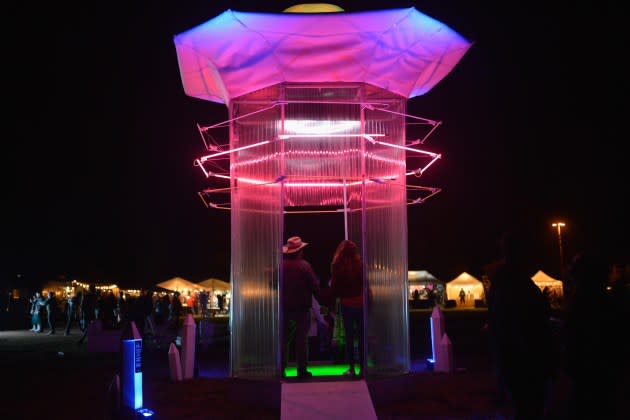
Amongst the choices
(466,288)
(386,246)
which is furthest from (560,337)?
(466,288)

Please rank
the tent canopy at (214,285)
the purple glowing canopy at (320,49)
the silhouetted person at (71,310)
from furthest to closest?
1. the tent canopy at (214,285)
2. the silhouetted person at (71,310)
3. the purple glowing canopy at (320,49)

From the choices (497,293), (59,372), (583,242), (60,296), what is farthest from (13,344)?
(583,242)

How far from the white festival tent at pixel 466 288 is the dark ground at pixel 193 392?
4135 cm

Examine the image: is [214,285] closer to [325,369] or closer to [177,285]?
[177,285]

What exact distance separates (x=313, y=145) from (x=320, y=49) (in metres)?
1.64

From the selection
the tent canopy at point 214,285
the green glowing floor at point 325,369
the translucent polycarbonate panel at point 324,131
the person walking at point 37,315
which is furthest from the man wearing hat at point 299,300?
the tent canopy at point 214,285

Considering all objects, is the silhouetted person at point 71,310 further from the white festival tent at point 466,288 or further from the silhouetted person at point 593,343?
the white festival tent at point 466,288

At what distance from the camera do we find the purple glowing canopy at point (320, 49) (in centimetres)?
923

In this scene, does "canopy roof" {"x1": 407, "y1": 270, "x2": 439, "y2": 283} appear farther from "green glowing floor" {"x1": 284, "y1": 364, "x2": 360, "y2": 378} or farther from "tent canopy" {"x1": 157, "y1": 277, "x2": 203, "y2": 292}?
"green glowing floor" {"x1": 284, "y1": 364, "x2": 360, "y2": 378}

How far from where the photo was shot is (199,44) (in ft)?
32.4

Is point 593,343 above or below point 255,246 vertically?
below

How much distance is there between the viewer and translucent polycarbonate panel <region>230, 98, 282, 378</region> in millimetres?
10219

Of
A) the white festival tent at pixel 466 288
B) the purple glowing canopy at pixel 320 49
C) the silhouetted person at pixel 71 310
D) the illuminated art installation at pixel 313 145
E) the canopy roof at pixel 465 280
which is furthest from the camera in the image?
the white festival tent at pixel 466 288

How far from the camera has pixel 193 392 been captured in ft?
36.2
